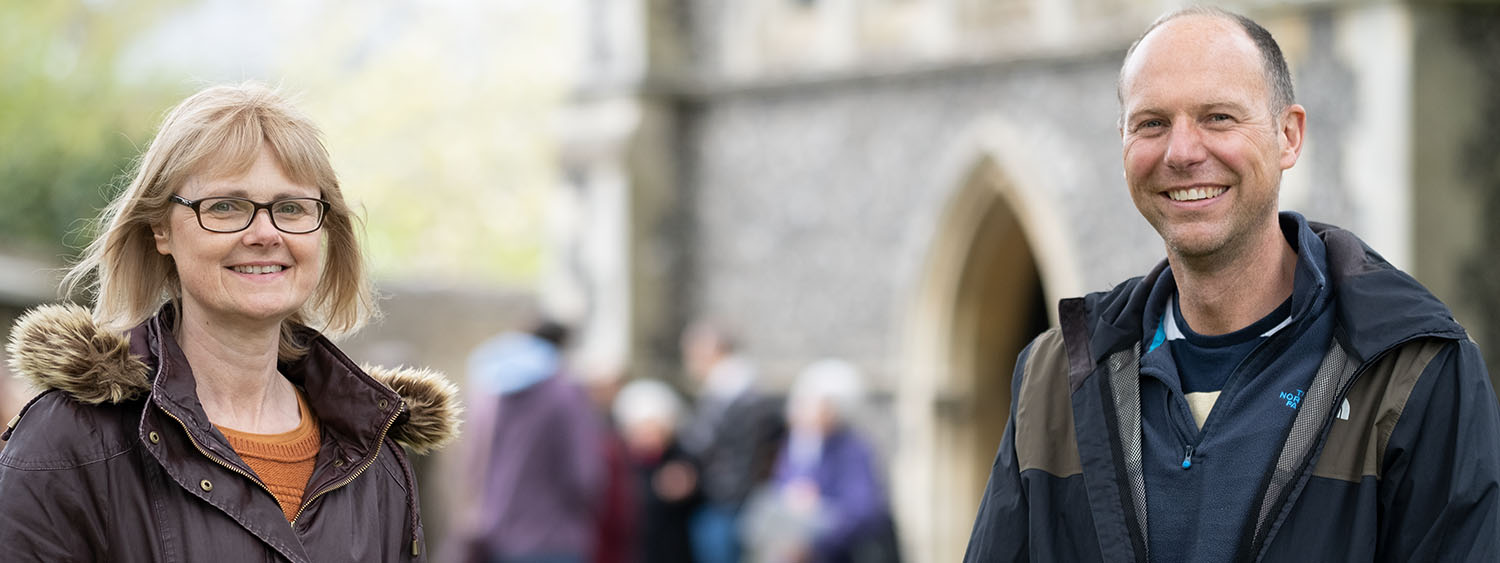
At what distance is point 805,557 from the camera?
798 centimetres

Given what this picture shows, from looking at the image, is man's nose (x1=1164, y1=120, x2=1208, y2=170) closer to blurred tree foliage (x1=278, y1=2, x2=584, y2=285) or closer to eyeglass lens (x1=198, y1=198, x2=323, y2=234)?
eyeglass lens (x1=198, y1=198, x2=323, y2=234)

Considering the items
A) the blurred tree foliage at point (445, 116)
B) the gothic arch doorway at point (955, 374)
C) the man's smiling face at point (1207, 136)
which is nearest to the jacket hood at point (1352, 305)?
the man's smiling face at point (1207, 136)

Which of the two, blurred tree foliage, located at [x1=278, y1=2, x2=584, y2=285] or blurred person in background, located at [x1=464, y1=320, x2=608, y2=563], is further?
blurred tree foliage, located at [x1=278, y1=2, x2=584, y2=285]

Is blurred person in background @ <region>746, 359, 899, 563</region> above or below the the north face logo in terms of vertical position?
below

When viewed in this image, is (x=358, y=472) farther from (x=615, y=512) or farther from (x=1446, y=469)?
(x=615, y=512)

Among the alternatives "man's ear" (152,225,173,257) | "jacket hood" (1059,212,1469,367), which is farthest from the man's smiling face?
"man's ear" (152,225,173,257)

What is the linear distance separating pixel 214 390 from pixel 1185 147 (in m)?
1.40

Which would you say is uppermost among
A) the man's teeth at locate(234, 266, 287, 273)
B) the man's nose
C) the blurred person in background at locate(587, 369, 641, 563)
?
the man's nose

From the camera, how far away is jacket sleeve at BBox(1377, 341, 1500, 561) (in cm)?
224

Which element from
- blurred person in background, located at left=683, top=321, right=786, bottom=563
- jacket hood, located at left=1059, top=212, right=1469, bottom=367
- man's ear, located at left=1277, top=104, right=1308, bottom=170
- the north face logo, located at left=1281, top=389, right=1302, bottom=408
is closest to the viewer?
jacket hood, located at left=1059, top=212, right=1469, bottom=367

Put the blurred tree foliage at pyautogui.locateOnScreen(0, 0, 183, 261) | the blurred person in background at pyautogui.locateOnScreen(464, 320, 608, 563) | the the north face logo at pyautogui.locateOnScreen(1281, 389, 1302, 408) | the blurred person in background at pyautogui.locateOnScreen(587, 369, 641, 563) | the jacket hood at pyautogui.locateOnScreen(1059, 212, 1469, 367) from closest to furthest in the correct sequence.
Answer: the jacket hood at pyautogui.locateOnScreen(1059, 212, 1469, 367) → the the north face logo at pyautogui.locateOnScreen(1281, 389, 1302, 408) → the blurred person in background at pyautogui.locateOnScreen(464, 320, 608, 563) → the blurred person in background at pyautogui.locateOnScreen(587, 369, 641, 563) → the blurred tree foliage at pyautogui.locateOnScreen(0, 0, 183, 261)

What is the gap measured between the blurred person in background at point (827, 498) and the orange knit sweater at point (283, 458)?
213 inches

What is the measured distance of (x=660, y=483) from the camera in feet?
30.7

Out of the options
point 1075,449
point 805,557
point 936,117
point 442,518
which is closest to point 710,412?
point 805,557
